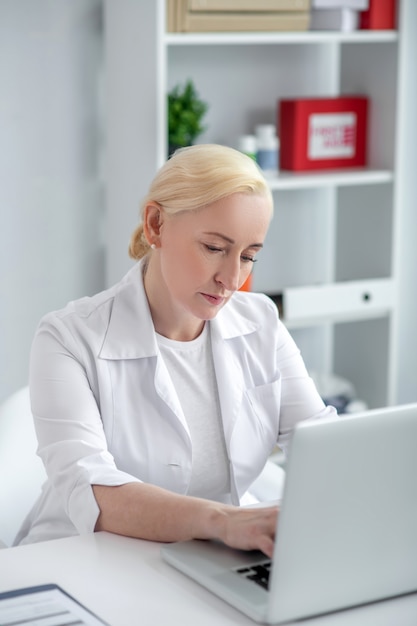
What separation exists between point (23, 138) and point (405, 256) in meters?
1.31

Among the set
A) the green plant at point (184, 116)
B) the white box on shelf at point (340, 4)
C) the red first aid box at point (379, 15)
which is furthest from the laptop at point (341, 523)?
the red first aid box at point (379, 15)

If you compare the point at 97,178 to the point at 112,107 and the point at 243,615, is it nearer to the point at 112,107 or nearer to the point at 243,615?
the point at 112,107

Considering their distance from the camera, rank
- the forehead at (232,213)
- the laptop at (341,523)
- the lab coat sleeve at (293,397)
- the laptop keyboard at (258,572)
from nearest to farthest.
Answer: the laptop at (341,523)
the laptop keyboard at (258,572)
the forehead at (232,213)
the lab coat sleeve at (293,397)

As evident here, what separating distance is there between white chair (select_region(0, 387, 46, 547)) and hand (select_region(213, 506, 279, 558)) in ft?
1.94

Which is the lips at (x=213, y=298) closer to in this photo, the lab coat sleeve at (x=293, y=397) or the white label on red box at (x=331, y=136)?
the lab coat sleeve at (x=293, y=397)

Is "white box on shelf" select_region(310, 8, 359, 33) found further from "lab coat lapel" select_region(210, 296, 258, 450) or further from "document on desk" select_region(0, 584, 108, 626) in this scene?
"document on desk" select_region(0, 584, 108, 626)

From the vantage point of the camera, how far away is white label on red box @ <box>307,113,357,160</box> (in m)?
3.17

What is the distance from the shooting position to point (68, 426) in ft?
5.10

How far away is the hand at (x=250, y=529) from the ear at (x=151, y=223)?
0.54 meters

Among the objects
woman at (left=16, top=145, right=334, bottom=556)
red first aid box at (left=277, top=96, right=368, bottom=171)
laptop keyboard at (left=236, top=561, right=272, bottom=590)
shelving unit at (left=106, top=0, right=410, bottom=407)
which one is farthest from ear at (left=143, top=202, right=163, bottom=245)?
red first aid box at (left=277, top=96, right=368, bottom=171)

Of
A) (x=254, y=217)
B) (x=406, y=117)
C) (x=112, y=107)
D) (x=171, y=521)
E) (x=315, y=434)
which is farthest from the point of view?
(x=406, y=117)

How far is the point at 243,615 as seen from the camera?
1221 mm

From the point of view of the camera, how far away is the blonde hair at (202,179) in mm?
1623

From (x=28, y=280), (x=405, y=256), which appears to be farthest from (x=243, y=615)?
(x=405, y=256)
